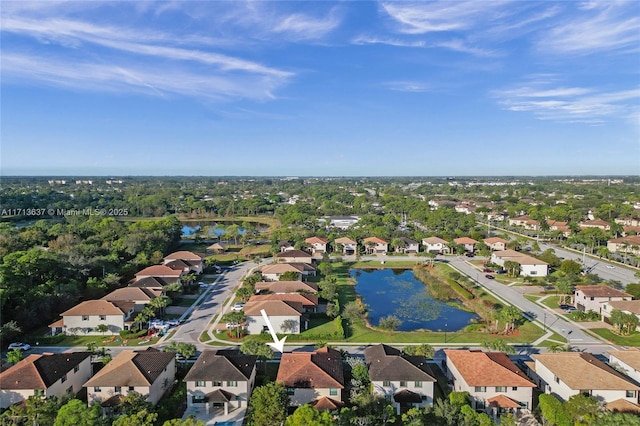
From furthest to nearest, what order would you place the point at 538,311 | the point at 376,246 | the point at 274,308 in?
the point at 376,246
the point at 538,311
the point at 274,308

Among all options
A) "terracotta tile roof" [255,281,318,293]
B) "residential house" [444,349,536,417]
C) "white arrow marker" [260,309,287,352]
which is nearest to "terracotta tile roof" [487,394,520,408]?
"residential house" [444,349,536,417]

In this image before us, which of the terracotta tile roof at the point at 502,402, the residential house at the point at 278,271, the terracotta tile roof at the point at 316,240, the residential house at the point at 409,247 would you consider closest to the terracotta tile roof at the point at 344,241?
the terracotta tile roof at the point at 316,240

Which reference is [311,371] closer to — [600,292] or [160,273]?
[160,273]

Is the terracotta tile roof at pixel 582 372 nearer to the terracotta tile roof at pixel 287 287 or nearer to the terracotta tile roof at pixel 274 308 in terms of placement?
the terracotta tile roof at pixel 274 308

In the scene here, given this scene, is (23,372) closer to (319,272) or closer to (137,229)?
(319,272)

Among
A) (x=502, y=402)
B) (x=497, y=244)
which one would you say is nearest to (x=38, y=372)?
(x=502, y=402)

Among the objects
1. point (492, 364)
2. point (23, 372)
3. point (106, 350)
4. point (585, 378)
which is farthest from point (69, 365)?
point (585, 378)
